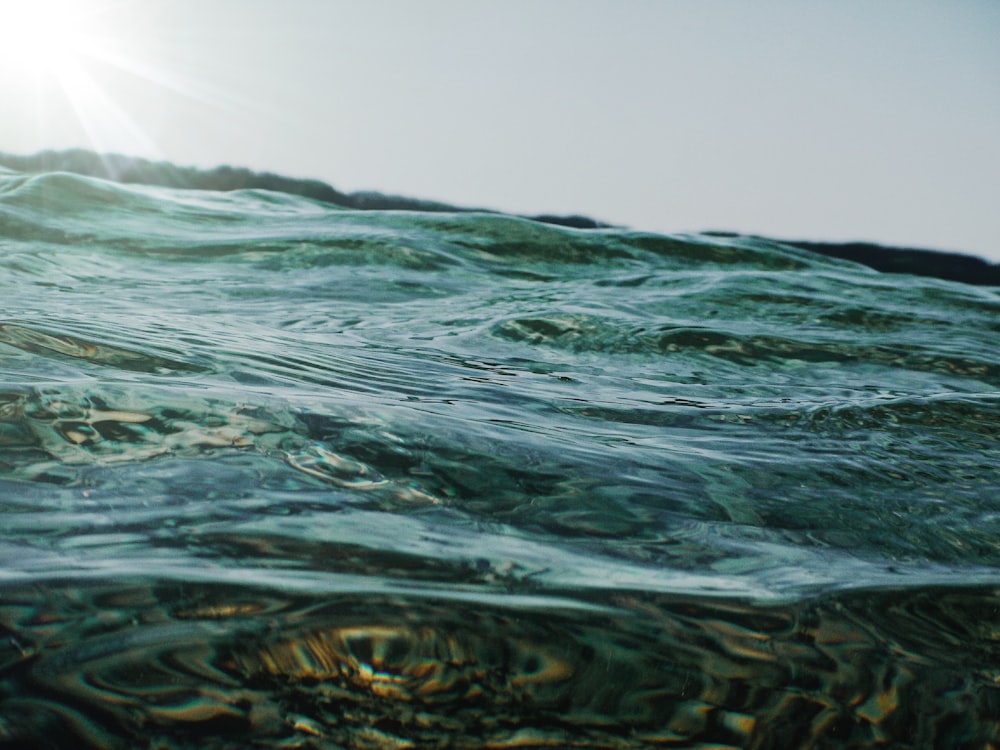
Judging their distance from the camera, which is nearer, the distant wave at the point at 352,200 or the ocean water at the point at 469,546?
the ocean water at the point at 469,546

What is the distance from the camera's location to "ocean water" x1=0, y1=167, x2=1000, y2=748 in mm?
812

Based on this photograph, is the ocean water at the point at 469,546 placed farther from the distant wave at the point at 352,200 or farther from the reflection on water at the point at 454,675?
the distant wave at the point at 352,200

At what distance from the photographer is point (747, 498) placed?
1602mm

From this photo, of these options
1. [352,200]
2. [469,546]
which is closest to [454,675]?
[469,546]

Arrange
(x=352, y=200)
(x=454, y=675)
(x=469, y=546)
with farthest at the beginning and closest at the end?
(x=352, y=200) < (x=469, y=546) < (x=454, y=675)

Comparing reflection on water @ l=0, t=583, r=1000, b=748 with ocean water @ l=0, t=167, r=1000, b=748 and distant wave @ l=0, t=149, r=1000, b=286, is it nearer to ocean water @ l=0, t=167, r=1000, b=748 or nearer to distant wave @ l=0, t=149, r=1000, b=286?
ocean water @ l=0, t=167, r=1000, b=748

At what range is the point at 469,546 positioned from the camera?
1173mm

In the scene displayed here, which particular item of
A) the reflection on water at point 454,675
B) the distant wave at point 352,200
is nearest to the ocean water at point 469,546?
the reflection on water at point 454,675

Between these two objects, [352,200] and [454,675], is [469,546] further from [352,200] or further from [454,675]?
[352,200]

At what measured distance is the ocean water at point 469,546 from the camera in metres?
0.81

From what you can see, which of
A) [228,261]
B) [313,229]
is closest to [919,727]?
[228,261]

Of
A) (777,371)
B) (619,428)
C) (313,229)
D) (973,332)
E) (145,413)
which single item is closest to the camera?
(145,413)

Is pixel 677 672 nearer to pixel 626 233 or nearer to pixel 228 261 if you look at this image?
pixel 228 261

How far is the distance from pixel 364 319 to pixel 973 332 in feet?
11.0
